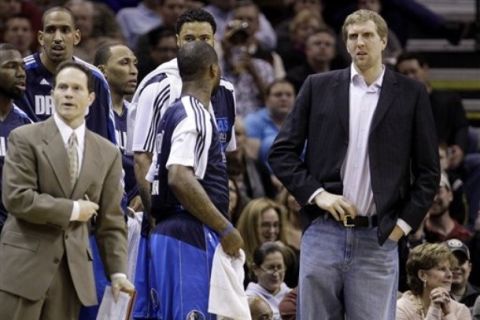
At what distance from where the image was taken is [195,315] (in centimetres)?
816

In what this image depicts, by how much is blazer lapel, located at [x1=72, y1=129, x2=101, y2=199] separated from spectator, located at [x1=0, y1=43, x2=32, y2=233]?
33.2 inches

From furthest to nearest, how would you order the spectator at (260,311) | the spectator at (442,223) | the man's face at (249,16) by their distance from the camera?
the man's face at (249,16) < the spectator at (442,223) < the spectator at (260,311)

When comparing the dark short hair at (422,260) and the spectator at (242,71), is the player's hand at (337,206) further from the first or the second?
the spectator at (242,71)

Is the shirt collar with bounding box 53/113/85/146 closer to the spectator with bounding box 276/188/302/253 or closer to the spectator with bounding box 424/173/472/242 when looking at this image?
the spectator with bounding box 276/188/302/253

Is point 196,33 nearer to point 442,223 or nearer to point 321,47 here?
point 442,223

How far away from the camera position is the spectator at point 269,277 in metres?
10.6

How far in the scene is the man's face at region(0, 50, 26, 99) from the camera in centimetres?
859

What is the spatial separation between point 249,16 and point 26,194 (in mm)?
7789

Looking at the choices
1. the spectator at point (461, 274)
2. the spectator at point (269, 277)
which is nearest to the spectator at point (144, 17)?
the spectator at point (269, 277)

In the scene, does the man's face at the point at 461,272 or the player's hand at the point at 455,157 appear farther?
the player's hand at the point at 455,157

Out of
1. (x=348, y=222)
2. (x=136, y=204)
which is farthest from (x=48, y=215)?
(x=136, y=204)

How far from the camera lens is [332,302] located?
8.17m

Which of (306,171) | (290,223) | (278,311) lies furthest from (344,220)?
(290,223)

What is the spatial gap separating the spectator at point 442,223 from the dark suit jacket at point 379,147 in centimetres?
399
